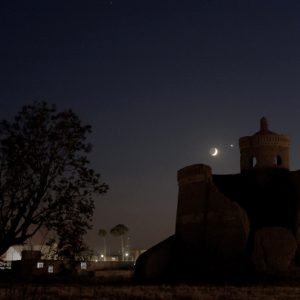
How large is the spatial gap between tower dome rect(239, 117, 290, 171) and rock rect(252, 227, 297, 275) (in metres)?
7.87

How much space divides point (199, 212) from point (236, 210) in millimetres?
3086

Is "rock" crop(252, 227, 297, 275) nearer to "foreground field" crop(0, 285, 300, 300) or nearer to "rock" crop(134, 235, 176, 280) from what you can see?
"foreground field" crop(0, 285, 300, 300)

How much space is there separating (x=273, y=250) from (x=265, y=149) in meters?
9.31

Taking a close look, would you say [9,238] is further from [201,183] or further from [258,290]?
[201,183]

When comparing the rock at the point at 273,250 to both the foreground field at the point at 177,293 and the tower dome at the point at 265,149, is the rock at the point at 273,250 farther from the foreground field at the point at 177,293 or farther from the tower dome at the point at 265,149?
the tower dome at the point at 265,149

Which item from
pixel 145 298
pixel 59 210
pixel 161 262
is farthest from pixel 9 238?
pixel 161 262

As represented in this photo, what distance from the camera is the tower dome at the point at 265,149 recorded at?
40.4 m

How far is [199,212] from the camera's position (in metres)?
36.3

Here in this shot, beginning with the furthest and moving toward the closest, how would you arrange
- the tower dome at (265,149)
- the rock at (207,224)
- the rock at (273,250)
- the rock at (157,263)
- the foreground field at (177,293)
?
the tower dome at (265,149) → the rock at (157,263) → the rock at (207,224) → the rock at (273,250) → the foreground field at (177,293)

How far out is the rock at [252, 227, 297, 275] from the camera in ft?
107

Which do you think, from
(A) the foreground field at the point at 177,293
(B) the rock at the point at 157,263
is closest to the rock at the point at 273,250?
(A) the foreground field at the point at 177,293

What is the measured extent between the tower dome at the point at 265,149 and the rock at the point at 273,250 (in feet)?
25.8

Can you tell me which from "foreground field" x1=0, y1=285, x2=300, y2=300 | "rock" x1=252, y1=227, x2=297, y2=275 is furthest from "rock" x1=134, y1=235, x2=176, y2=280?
"foreground field" x1=0, y1=285, x2=300, y2=300

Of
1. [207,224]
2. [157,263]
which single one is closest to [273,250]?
[207,224]
